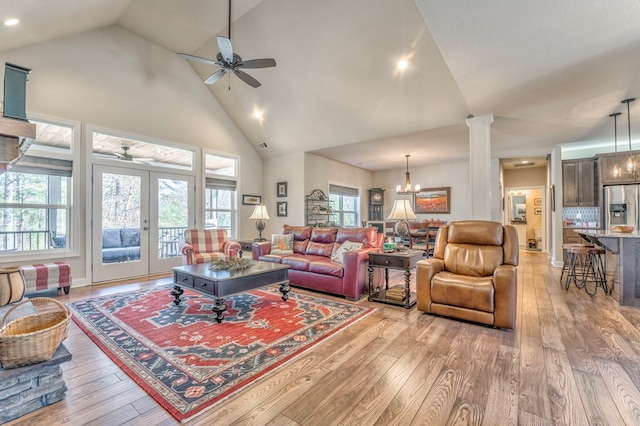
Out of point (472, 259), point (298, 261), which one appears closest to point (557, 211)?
point (472, 259)

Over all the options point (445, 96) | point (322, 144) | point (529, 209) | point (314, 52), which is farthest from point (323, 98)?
point (529, 209)

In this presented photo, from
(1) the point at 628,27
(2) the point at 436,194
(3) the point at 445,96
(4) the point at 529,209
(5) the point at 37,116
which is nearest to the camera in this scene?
(1) the point at 628,27

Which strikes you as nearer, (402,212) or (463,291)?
(463,291)

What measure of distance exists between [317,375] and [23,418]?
1.71 meters

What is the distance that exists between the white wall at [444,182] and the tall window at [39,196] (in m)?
8.35

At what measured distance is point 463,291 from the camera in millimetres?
3041

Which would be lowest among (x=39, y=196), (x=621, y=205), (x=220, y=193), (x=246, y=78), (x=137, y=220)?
(x=137, y=220)

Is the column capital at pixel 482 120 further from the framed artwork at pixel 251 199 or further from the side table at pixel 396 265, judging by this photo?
the framed artwork at pixel 251 199

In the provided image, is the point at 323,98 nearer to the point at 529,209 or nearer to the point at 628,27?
the point at 628,27

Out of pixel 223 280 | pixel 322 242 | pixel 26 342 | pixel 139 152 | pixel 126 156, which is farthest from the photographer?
pixel 139 152

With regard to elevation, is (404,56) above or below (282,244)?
above

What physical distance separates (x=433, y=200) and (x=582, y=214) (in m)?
3.49

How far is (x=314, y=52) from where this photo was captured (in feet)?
15.3

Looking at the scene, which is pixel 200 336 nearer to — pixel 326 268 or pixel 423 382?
pixel 326 268
